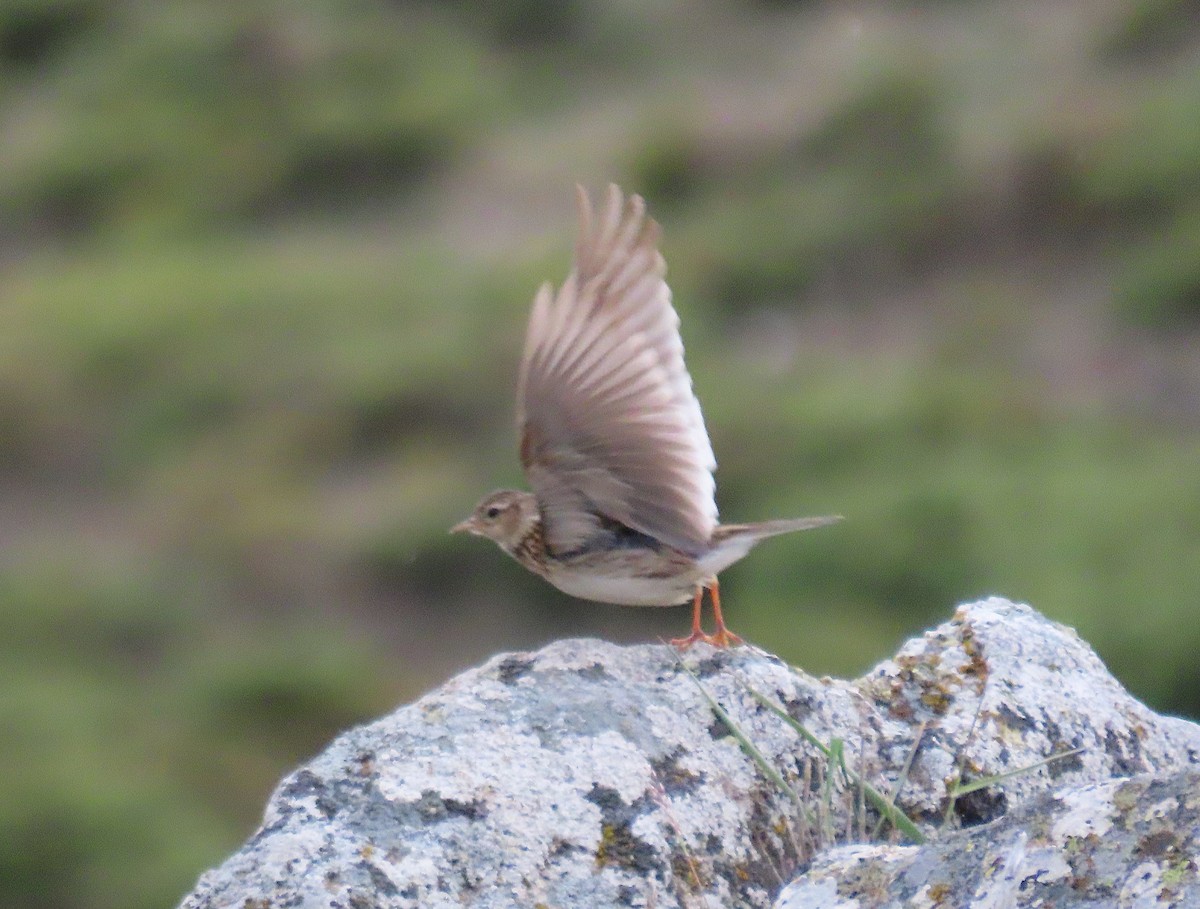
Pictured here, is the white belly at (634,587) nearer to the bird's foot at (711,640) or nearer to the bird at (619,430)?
the bird at (619,430)

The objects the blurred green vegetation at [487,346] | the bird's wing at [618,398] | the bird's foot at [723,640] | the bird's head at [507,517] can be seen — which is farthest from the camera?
the blurred green vegetation at [487,346]

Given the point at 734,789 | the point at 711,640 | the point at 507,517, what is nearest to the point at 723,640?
the point at 711,640

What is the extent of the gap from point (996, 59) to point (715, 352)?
4.48 metres

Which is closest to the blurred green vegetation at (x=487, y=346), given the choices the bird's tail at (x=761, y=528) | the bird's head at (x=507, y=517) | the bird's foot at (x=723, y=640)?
the bird's head at (x=507, y=517)

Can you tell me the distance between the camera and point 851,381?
507 inches

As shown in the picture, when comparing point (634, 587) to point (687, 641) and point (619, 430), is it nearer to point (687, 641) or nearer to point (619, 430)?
point (619, 430)

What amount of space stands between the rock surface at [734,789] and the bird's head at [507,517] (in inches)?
43.4

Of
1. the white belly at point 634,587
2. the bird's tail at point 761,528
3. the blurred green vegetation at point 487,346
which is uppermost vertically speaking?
the blurred green vegetation at point 487,346

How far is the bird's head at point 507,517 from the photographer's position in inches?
189

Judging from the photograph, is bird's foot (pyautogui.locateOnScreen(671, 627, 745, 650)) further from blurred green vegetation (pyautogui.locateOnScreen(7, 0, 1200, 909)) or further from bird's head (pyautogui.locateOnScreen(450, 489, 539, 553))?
blurred green vegetation (pyautogui.locateOnScreen(7, 0, 1200, 909))

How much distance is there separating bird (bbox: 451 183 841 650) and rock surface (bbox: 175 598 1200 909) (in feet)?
2.81

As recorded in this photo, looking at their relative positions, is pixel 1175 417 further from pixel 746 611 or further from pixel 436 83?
pixel 436 83

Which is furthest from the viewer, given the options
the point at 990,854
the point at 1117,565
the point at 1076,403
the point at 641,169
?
the point at 641,169

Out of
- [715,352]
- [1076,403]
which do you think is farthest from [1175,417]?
[715,352]
